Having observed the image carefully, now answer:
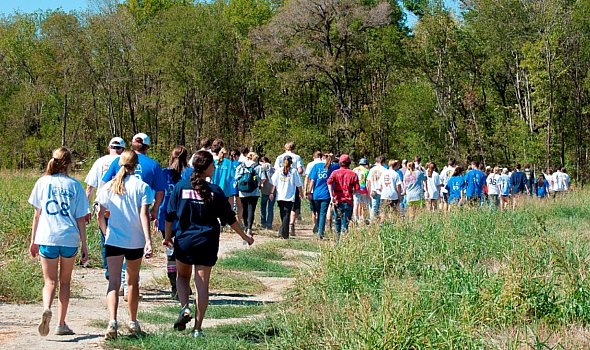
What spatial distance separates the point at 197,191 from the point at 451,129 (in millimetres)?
43516

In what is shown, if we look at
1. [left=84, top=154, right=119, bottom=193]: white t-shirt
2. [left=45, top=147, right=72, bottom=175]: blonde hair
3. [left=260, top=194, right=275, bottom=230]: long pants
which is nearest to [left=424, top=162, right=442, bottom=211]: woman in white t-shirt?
[left=260, top=194, right=275, bottom=230]: long pants

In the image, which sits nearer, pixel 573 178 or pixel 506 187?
pixel 506 187

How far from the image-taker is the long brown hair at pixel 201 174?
7809mm

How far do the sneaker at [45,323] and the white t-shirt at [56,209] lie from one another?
76 centimetres

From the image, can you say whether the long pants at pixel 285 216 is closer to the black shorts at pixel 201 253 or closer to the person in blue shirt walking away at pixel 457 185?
the person in blue shirt walking away at pixel 457 185

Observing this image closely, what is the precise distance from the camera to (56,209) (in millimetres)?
7855

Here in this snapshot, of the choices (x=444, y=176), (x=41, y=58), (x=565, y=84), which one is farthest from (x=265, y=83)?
(x=444, y=176)

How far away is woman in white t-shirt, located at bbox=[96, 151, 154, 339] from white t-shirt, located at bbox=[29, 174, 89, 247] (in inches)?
12.7

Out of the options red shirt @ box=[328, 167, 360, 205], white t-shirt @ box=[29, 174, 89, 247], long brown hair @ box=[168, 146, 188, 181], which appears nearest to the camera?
white t-shirt @ box=[29, 174, 89, 247]

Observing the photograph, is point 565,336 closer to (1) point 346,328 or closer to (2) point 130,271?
(1) point 346,328

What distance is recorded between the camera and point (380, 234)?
11.3 m

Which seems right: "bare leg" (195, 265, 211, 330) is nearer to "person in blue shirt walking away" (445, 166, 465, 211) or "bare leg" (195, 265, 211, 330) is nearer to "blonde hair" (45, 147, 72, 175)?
"blonde hair" (45, 147, 72, 175)

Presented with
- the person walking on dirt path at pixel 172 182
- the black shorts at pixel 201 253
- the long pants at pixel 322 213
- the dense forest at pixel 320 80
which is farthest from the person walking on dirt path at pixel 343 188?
the dense forest at pixel 320 80

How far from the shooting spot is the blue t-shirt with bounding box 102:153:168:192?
9.04m
